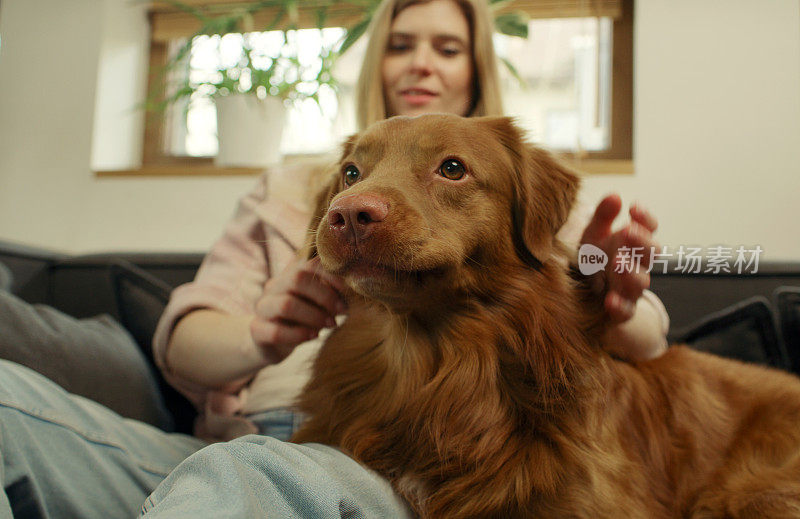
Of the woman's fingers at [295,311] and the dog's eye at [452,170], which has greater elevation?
the dog's eye at [452,170]

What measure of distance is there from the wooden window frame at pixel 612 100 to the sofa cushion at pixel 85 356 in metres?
1.13

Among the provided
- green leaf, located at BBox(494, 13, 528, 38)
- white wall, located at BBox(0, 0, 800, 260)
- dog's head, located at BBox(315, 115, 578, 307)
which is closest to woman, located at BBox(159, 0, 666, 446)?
dog's head, located at BBox(315, 115, 578, 307)

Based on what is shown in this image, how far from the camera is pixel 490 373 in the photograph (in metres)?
1.00

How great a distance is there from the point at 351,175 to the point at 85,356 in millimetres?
797

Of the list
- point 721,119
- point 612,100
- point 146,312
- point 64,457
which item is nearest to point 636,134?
point 612,100

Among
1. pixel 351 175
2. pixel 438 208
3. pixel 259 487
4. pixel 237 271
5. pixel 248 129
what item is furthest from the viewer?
pixel 248 129

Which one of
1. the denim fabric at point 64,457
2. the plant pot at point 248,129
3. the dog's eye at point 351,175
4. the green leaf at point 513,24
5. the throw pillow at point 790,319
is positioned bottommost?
the denim fabric at point 64,457

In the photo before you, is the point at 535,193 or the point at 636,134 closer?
the point at 535,193

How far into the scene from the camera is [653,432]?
43.5 inches

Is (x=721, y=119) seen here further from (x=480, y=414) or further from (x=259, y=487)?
(x=259, y=487)

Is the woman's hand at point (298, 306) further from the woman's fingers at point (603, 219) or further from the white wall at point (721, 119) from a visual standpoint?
the white wall at point (721, 119)

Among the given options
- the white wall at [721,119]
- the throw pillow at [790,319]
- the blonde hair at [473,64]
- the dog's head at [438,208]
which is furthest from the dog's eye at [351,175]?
the throw pillow at [790,319]

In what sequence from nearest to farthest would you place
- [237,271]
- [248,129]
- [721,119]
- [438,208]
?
[438,208]
[721,119]
[237,271]
[248,129]

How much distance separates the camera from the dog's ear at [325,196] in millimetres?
1141
